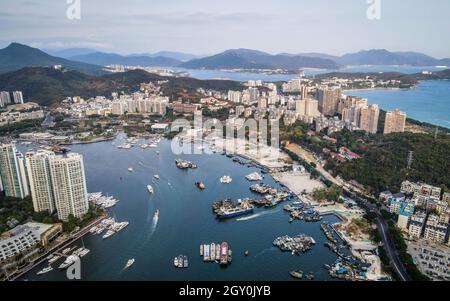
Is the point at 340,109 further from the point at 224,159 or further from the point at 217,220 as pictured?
the point at 217,220

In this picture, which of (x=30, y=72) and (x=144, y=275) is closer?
(x=144, y=275)

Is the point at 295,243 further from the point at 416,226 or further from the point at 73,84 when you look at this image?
the point at 73,84

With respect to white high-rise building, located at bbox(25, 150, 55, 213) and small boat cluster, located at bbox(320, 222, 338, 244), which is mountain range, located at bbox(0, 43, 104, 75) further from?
small boat cluster, located at bbox(320, 222, 338, 244)

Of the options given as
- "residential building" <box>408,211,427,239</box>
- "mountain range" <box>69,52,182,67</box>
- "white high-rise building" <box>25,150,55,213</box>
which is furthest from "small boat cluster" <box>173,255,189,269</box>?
"mountain range" <box>69,52,182,67</box>

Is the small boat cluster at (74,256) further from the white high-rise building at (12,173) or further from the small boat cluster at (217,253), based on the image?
the white high-rise building at (12,173)

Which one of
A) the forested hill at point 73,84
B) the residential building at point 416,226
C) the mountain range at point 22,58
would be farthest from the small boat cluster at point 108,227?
the mountain range at point 22,58
